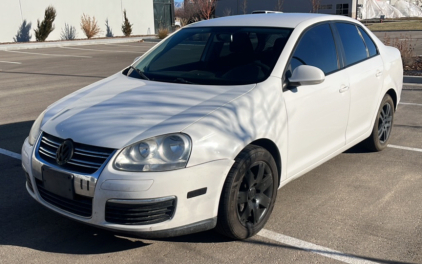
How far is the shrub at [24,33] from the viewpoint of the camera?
28531 mm

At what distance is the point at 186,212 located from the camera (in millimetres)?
3432

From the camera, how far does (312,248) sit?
3.76 metres

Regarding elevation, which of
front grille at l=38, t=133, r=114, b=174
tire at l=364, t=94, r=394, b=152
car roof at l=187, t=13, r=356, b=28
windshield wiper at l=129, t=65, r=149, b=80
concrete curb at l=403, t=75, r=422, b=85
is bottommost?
concrete curb at l=403, t=75, r=422, b=85

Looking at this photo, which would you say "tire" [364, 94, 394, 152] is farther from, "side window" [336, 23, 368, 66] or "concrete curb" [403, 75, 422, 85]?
"concrete curb" [403, 75, 422, 85]

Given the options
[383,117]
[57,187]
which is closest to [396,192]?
[383,117]

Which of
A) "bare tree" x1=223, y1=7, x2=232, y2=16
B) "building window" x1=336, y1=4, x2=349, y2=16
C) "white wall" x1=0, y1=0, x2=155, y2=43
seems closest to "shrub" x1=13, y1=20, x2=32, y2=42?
"white wall" x1=0, y1=0, x2=155, y2=43

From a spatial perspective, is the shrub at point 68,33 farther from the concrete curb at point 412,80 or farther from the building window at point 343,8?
the building window at point 343,8

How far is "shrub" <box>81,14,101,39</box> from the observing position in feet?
105

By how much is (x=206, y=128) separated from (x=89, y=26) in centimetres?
3054

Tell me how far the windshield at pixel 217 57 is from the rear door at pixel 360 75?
3.26 ft

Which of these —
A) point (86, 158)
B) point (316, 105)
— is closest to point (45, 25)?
point (316, 105)

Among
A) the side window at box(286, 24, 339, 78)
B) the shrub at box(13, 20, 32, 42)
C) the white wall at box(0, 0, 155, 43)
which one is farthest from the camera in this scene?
the shrub at box(13, 20, 32, 42)

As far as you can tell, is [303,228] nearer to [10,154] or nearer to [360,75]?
[360,75]

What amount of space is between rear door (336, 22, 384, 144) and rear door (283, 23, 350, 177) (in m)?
0.19
